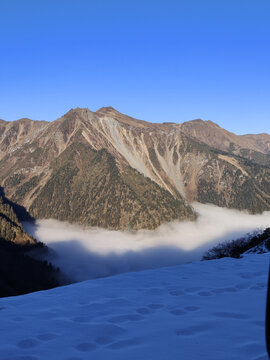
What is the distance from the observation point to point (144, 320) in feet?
18.6

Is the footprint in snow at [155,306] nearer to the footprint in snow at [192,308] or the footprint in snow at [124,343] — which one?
the footprint in snow at [192,308]

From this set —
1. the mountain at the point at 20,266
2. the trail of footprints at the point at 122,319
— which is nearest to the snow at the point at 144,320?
the trail of footprints at the point at 122,319

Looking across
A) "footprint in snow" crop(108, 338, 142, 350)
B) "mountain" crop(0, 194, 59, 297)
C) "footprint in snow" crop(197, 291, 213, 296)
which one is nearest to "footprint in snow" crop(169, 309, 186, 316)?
"footprint in snow" crop(197, 291, 213, 296)

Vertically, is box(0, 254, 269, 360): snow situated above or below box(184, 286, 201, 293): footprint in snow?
below

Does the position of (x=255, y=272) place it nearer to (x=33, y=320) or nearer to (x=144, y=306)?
(x=144, y=306)

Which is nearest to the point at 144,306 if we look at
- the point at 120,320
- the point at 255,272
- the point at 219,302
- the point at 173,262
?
the point at 120,320

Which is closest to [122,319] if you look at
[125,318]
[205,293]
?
[125,318]

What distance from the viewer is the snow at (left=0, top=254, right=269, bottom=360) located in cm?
435

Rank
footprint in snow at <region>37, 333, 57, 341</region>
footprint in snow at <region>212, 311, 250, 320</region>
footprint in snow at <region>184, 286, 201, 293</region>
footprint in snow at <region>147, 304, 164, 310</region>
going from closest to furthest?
footprint in snow at <region>37, 333, 57, 341</region> < footprint in snow at <region>212, 311, 250, 320</region> < footprint in snow at <region>147, 304, 164, 310</region> < footprint in snow at <region>184, 286, 201, 293</region>

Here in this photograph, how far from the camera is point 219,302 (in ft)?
20.9

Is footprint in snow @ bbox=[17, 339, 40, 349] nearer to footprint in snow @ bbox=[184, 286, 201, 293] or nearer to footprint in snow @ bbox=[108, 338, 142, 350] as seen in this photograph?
footprint in snow @ bbox=[108, 338, 142, 350]

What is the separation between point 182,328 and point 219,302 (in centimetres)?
161

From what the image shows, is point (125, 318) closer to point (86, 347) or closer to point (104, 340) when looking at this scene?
point (104, 340)

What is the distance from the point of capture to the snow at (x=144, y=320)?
14.3ft
